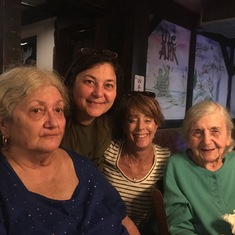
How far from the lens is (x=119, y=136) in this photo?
1933 millimetres

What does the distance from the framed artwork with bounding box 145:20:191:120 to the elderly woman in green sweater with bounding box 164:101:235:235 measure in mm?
1776

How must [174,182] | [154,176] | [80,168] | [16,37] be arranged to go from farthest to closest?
[16,37] < [154,176] < [174,182] < [80,168]

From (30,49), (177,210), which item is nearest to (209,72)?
(30,49)

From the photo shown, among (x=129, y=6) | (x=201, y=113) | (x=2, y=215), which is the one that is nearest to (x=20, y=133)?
(x=2, y=215)

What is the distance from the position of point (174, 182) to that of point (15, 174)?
0.84 metres

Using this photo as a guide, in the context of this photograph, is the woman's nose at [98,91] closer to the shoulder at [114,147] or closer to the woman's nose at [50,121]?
the shoulder at [114,147]

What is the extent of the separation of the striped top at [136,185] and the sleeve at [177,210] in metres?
0.16

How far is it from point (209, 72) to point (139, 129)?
3.13 meters

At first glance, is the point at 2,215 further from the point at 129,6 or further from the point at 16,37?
the point at 129,6

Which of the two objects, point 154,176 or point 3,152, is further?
point 154,176

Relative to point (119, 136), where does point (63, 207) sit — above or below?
below

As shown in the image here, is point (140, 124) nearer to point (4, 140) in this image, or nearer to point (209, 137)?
point (209, 137)

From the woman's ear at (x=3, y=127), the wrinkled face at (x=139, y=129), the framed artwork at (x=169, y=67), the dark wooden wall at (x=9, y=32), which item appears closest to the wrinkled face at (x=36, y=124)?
the woman's ear at (x=3, y=127)

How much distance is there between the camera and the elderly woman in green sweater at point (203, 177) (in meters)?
1.52
